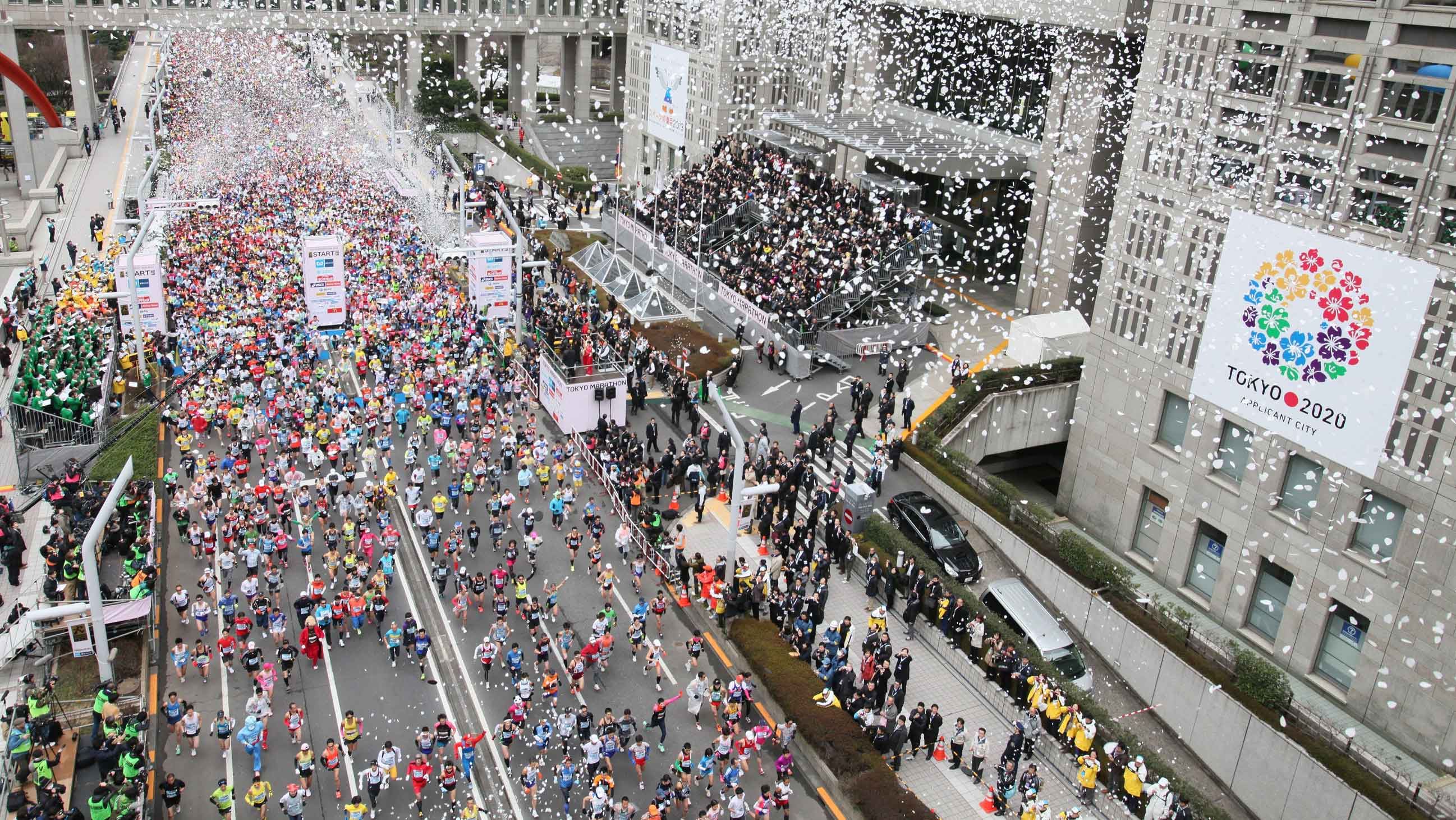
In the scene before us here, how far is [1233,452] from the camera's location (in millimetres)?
22609

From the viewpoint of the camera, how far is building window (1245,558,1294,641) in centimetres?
2170

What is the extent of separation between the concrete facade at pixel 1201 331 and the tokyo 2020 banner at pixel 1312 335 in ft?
0.85

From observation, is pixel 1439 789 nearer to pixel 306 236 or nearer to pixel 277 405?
pixel 277 405

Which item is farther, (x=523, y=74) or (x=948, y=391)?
(x=523, y=74)

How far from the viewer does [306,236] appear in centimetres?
3306

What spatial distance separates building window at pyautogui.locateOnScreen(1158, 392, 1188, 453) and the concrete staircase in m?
44.3

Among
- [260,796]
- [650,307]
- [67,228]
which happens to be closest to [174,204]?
[67,228]

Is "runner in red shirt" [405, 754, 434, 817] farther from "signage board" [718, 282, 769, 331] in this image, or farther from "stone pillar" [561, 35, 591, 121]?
"stone pillar" [561, 35, 591, 121]

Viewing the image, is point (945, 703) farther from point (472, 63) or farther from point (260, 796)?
point (472, 63)

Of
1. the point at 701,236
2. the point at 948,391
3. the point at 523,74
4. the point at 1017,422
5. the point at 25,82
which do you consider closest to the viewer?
the point at 25,82

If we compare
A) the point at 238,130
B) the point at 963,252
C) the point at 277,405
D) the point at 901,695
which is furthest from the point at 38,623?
the point at 238,130

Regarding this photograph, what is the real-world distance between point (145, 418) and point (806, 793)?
19.3 m

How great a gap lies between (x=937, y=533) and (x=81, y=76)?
53.1 meters

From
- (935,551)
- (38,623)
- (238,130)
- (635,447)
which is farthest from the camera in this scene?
(238,130)
